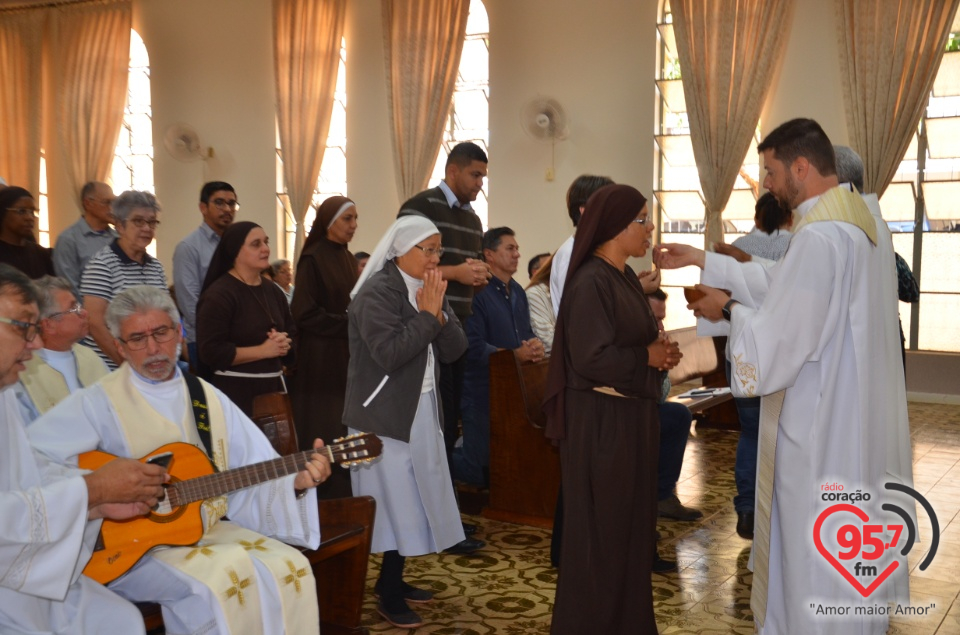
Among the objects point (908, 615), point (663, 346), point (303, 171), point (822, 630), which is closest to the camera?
point (822, 630)

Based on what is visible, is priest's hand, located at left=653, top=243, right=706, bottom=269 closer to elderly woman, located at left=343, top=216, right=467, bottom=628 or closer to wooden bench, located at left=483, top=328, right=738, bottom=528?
elderly woman, located at left=343, top=216, right=467, bottom=628

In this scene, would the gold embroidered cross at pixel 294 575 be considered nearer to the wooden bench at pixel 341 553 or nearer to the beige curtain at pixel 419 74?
the wooden bench at pixel 341 553

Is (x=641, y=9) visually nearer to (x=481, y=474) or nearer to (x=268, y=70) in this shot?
(x=268, y=70)

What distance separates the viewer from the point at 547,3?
11438mm

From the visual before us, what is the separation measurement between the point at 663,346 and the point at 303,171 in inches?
407

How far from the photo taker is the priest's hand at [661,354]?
3428 millimetres

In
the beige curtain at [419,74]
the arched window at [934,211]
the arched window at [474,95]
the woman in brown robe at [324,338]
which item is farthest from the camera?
the arched window at [474,95]

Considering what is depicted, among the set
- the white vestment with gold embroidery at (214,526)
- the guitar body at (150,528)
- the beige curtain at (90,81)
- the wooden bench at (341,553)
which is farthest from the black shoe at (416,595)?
the beige curtain at (90,81)

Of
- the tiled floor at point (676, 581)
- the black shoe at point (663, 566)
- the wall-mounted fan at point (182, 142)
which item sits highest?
the wall-mounted fan at point (182, 142)

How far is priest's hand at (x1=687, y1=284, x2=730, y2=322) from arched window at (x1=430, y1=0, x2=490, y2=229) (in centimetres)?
853

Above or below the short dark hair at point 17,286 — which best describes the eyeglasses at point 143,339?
below

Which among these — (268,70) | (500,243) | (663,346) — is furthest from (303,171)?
(663,346)

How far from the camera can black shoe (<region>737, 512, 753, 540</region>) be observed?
5094 millimetres

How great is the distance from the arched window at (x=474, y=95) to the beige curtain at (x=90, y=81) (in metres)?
5.79
